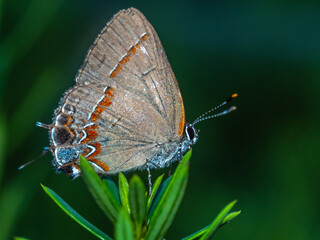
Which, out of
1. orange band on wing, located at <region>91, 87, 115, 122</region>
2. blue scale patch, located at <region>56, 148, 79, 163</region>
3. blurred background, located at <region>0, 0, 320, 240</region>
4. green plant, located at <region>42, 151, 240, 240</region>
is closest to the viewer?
green plant, located at <region>42, 151, 240, 240</region>

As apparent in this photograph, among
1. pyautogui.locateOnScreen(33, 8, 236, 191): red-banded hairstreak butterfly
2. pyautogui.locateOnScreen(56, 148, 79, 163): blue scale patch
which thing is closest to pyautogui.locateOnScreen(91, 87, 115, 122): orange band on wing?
pyautogui.locateOnScreen(33, 8, 236, 191): red-banded hairstreak butterfly

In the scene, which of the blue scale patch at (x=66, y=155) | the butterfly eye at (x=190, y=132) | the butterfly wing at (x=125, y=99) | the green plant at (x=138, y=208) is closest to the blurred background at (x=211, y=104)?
the blue scale patch at (x=66, y=155)

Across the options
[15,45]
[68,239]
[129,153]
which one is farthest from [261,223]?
[15,45]

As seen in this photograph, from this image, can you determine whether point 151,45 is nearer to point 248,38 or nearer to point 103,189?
point 103,189

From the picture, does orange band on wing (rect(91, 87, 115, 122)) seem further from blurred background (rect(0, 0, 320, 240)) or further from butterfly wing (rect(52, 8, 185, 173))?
blurred background (rect(0, 0, 320, 240))

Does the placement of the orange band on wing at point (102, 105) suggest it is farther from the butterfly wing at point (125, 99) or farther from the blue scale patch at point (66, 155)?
the blue scale patch at point (66, 155)

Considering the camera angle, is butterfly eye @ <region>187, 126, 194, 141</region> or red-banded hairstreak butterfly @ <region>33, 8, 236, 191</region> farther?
butterfly eye @ <region>187, 126, 194, 141</region>

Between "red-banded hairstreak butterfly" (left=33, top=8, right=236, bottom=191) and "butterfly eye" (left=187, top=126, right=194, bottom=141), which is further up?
"red-banded hairstreak butterfly" (left=33, top=8, right=236, bottom=191)
